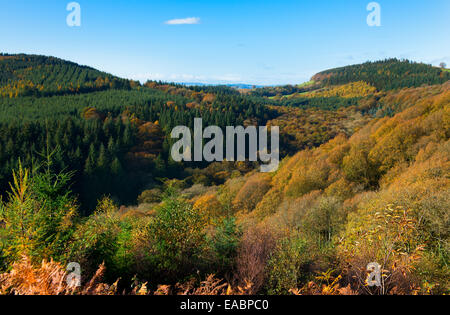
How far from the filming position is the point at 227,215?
32562mm

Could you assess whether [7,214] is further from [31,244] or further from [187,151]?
[187,151]

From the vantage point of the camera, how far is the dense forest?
6516 mm

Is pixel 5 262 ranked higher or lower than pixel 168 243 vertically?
higher

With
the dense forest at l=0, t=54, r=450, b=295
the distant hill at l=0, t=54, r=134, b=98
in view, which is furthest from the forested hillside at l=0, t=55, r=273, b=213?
the distant hill at l=0, t=54, r=134, b=98

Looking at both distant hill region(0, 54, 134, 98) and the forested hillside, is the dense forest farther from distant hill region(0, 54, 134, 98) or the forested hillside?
distant hill region(0, 54, 134, 98)

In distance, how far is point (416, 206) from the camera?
13766 millimetres

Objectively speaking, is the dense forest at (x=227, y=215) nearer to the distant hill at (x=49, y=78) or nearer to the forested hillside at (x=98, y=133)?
the forested hillside at (x=98, y=133)

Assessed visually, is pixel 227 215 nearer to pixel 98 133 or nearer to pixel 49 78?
pixel 98 133

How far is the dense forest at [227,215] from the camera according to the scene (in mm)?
6516

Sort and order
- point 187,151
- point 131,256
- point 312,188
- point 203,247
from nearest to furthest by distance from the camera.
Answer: point 131,256 < point 203,247 < point 312,188 < point 187,151

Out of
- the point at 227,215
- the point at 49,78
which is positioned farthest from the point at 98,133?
the point at 49,78
